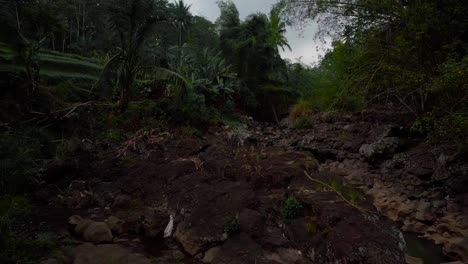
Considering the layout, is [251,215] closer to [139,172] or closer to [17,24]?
[139,172]

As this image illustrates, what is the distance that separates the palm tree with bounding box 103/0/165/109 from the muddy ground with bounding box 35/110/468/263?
2148mm

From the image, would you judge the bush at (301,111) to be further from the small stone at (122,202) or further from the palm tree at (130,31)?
the small stone at (122,202)

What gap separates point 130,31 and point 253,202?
6.10m

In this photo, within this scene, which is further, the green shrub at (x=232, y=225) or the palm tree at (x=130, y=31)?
the palm tree at (x=130, y=31)

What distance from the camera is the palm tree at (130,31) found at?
8781 mm

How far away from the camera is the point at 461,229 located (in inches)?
209

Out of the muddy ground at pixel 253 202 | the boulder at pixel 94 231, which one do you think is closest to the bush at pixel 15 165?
the muddy ground at pixel 253 202

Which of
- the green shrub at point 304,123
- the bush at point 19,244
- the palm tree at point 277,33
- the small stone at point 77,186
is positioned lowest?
the small stone at point 77,186

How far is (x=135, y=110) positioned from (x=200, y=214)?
5.85m

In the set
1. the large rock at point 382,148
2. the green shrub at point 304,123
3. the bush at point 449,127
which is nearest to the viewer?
the bush at point 449,127

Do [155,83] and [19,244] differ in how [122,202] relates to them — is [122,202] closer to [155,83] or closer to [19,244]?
[19,244]

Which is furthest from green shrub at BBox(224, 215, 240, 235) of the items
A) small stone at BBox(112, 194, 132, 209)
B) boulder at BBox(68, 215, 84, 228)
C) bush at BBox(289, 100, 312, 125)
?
bush at BBox(289, 100, 312, 125)

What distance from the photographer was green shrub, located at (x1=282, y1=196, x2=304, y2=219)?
518 centimetres

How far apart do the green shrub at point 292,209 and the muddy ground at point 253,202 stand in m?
0.02
